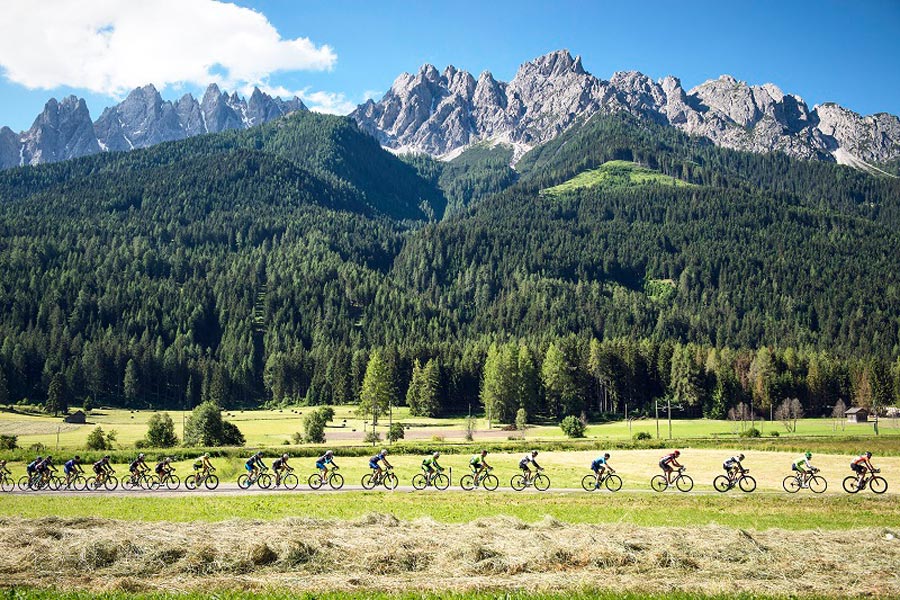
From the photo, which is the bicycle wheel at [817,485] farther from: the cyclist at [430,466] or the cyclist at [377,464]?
the cyclist at [377,464]

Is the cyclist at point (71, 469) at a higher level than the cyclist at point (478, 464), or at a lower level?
lower

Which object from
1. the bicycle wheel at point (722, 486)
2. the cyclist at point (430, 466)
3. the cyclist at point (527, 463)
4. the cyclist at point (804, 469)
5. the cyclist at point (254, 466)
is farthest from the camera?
the cyclist at point (254, 466)

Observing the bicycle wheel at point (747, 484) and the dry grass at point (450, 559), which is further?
the bicycle wheel at point (747, 484)

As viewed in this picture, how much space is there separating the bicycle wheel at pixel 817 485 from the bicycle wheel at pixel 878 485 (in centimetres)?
257

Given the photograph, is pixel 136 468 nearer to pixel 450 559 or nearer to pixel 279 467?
pixel 279 467

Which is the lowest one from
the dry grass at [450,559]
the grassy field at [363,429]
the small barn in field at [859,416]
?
the grassy field at [363,429]

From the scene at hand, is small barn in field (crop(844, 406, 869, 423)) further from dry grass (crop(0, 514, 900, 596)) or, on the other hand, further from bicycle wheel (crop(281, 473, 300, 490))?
dry grass (crop(0, 514, 900, 596))

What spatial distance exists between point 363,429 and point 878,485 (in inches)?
3248

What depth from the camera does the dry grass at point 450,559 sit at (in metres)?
17.5

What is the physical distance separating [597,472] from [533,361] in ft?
313

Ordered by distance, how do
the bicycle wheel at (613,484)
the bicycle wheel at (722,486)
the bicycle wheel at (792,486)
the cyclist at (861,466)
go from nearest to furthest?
the cyclist at (861,466)
the bicycle wheel at (792,486)
the bicycle wheel at (722,486)
the bicycle wheel at (613,484)

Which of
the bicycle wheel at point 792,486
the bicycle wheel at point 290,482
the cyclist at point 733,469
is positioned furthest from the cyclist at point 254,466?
the bicycle wheel at point 792,486

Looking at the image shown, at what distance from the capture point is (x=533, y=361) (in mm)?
138125

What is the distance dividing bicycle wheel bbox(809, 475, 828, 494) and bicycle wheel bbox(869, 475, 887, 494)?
8.43 feet
